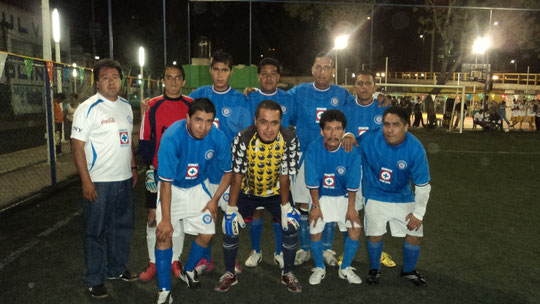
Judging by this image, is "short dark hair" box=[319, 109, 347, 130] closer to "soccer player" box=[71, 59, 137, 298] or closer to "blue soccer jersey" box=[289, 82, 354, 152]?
"blue soccer jersey" box=[289, 82, 354, 152]

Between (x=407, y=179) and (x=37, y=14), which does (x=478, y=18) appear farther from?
(x=37, y=14)

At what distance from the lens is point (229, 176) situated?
3.70m

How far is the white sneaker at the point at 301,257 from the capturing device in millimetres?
4525

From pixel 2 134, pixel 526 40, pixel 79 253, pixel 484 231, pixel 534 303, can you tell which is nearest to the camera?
pixel 534 303

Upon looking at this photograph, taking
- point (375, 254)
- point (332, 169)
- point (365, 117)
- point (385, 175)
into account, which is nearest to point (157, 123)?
point (332, 169)

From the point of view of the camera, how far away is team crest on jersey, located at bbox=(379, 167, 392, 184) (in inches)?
156

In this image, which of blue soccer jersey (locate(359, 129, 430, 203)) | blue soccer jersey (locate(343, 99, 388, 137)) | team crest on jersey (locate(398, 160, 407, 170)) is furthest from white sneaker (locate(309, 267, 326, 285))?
blue soccer jersey (locate(343, 99, 388, 137))

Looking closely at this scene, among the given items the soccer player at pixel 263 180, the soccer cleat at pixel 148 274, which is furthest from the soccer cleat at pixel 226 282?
the soccer cleat at pixel 148 274

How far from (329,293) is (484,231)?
3031mm

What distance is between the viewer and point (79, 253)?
4.70m

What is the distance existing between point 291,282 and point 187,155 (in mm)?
1562

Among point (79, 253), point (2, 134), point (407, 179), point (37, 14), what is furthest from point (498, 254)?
point (37, 14)

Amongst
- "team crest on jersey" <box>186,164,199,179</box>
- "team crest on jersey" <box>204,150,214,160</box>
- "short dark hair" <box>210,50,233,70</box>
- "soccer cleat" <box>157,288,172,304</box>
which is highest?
"short dark hair" <box>210,50,233,70</box>

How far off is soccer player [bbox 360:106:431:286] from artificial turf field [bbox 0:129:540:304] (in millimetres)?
359
